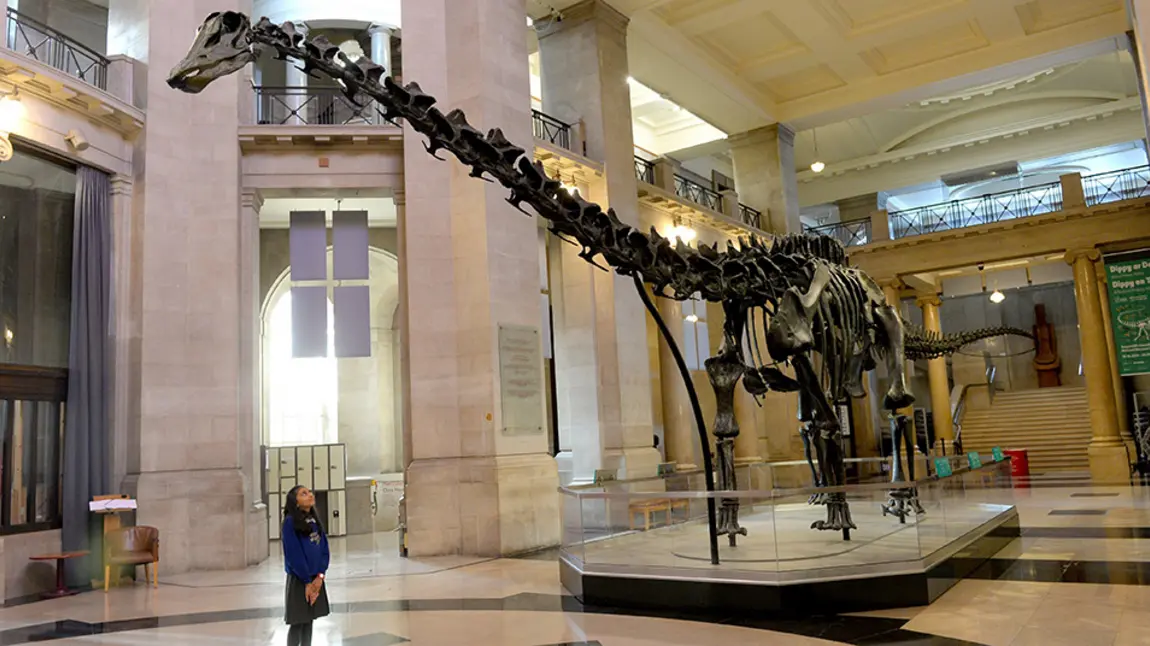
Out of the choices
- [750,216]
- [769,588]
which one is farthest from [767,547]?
[750,216]

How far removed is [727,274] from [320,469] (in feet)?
33.8

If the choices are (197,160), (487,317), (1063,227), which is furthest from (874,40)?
(197,160)

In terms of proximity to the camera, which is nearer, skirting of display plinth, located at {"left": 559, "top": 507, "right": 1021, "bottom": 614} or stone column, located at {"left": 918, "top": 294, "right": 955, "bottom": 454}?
skirting of display plinth, located at {"left": 559, "top": 507, "right": 1021, "bottom": 614}

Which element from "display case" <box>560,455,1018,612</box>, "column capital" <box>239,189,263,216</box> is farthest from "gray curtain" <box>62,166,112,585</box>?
"display case" <box>560,455,1018,612</box>

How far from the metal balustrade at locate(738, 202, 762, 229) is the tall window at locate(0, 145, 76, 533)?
15.7m

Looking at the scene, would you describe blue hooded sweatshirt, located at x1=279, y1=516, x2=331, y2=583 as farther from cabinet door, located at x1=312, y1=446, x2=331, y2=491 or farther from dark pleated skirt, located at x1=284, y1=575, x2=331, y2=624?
cabinet door, located at x1=312, y1=446, x2=331, y2=491

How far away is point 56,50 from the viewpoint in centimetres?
1140

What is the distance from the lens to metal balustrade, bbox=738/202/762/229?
72.7ft

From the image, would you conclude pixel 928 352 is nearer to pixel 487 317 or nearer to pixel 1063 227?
pixel 487 317

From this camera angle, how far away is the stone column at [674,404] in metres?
17.3

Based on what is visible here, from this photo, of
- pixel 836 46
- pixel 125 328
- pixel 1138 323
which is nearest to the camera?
pixel 125 328

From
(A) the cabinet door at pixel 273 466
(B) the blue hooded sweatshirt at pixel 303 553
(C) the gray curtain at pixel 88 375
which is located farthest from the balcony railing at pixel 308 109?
(B) the blue hooded sweatshirt at pixel 303 553

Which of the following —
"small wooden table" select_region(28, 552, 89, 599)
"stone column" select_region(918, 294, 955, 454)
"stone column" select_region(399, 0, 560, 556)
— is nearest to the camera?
"small wooden table" select_region(28, 552, 89, 599)

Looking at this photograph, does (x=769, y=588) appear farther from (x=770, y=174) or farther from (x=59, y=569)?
(x=770, y=174)
